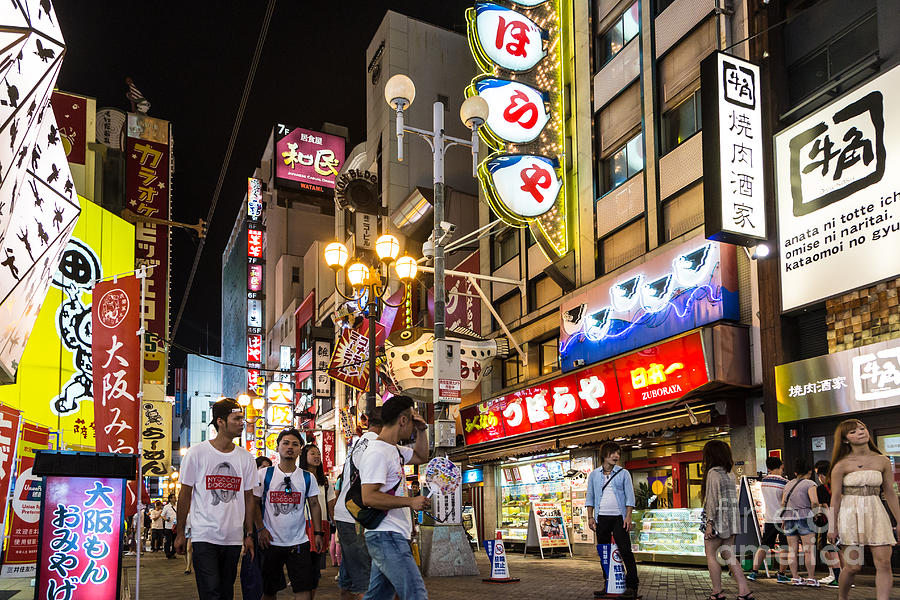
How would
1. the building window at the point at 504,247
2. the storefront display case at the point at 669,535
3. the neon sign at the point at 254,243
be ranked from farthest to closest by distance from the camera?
the neon sign at the point at 254,243
the building window at the point at 504,247
the storefront display case at the point at 669,535

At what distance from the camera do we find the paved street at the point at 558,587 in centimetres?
1102

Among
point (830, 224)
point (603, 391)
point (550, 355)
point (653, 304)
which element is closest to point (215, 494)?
point (830, 224)

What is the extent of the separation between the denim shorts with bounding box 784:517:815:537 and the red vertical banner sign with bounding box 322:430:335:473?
3523 cm

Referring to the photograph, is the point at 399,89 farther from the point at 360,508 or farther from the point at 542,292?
the point at 360,508

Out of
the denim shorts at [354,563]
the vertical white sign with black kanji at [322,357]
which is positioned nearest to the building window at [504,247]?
the denim shorts at [354,563]

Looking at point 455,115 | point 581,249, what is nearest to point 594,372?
point 581,249

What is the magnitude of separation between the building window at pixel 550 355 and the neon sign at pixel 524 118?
112 inches

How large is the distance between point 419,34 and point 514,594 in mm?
37385

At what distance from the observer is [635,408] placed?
18281 mm

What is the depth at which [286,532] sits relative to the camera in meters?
8.16

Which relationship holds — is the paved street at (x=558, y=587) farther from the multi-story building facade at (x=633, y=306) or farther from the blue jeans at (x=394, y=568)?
the blue jeans at (x=394, y=568)

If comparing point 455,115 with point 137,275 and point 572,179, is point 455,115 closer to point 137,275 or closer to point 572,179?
point 572,179

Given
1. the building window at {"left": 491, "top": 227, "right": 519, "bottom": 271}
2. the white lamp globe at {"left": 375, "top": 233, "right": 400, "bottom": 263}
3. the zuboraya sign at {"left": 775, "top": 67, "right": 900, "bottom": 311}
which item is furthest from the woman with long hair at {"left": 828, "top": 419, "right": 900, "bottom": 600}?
the building window at {"left": 491, "top": 227, "right": 519, "bottom": 271}

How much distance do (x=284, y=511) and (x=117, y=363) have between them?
615 centimetres
